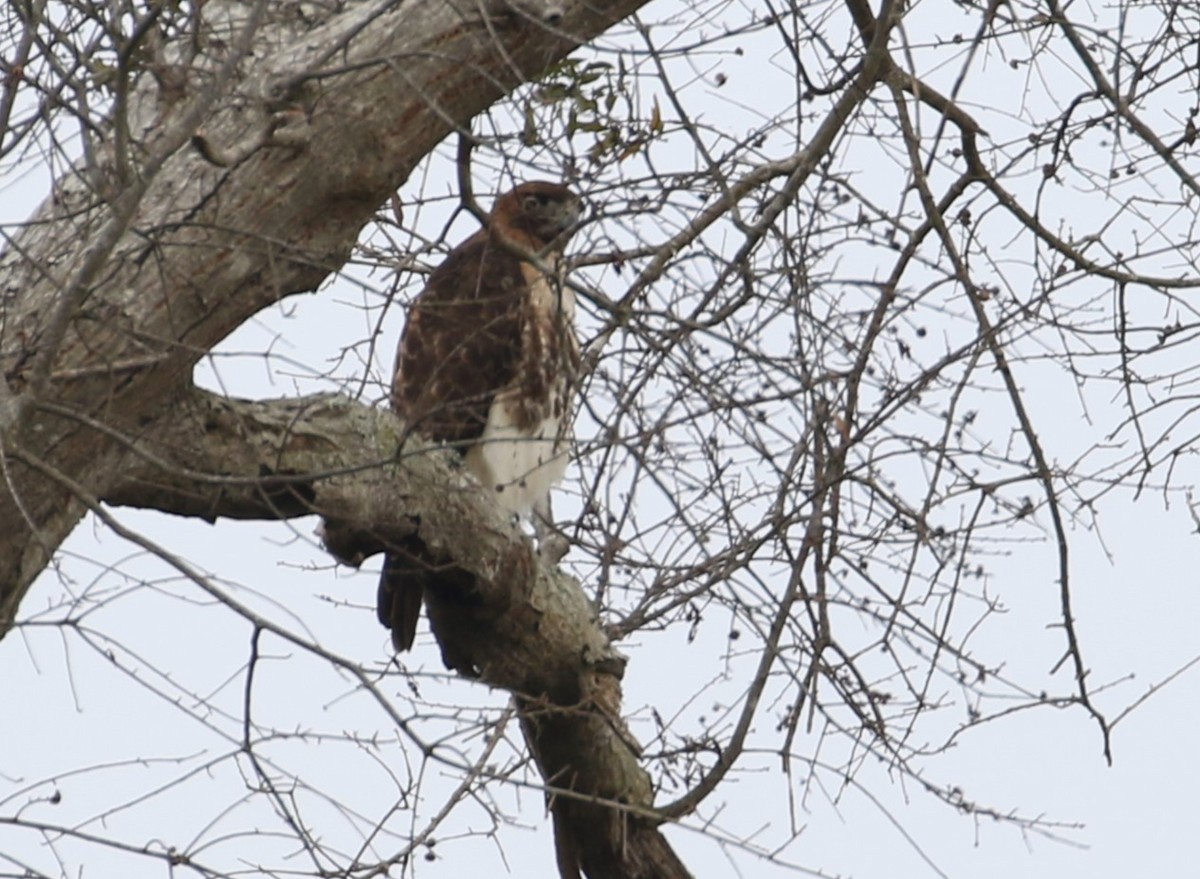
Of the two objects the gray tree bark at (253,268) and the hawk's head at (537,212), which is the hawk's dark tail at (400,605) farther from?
the hawk's head at (537,212)

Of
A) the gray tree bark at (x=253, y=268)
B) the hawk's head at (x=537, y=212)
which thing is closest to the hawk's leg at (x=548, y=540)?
the gray tree bark at (x=253, y=268)

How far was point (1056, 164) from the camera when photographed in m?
4.47

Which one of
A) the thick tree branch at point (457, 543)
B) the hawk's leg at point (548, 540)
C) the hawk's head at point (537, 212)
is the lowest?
the thick tree branch at point (457, 543)

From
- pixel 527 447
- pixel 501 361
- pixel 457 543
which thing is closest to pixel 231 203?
pixel 457 543

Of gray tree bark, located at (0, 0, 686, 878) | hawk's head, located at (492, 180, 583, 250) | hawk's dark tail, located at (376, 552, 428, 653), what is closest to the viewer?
gray tree bark, located at (0, 0, 686, 878)

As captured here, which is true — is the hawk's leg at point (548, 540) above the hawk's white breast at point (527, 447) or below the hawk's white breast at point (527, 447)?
below

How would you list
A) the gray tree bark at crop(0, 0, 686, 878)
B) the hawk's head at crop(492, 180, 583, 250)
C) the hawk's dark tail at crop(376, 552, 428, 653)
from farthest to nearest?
1. the hawk's head at crop(492, 180, 583, 250)
2. the hawk's dark tail at crop(376, 552, 428, 653)
3. the gray tree bark at crop(0, 0, 686, 878)

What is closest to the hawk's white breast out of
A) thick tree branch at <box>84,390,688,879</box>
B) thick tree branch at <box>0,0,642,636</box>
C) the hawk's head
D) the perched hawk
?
the perched hawk

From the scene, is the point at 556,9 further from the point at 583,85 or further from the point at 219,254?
the point at 219,254

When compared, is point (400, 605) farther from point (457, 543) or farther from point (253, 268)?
point (253, 268)

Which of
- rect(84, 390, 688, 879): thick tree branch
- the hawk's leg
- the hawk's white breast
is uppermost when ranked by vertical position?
the hawk's white breast

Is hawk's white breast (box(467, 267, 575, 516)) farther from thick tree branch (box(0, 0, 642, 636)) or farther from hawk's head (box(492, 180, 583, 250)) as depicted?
thick tree branch (box(0, 0, 642, 636))

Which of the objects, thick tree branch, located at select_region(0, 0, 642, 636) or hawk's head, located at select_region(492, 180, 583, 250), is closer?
thick tree branch, located at select_region(0, 0, 642, 636)

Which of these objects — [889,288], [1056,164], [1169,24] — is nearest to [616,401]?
[889,288]
